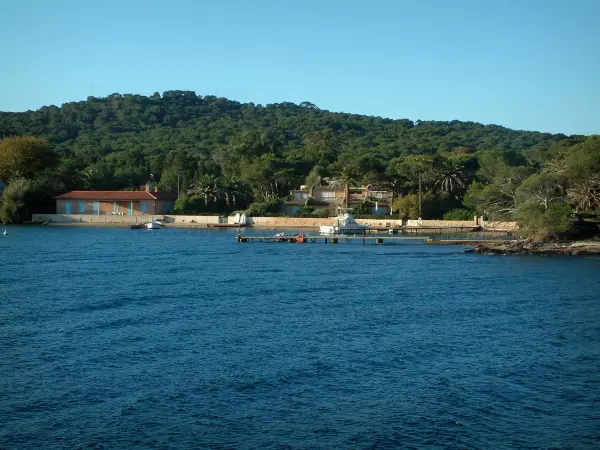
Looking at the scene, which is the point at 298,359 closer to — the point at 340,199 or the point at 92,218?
the point at 340,199

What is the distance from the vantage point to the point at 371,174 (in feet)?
311

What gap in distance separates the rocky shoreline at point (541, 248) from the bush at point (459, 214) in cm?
2288

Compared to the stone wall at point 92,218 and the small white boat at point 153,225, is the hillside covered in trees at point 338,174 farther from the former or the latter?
the small white boat at point 153,225

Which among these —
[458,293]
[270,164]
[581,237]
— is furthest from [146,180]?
[458,293]

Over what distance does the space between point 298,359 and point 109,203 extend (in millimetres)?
76517

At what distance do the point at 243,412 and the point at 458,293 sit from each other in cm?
2103

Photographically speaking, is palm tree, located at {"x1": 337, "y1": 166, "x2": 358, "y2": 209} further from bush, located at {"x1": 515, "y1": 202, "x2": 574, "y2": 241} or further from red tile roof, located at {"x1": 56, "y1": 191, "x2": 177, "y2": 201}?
bush, located at {"x1": 515, "y1": 202, "x2": 574, "y2": 241}

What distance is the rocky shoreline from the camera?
55.0 meters

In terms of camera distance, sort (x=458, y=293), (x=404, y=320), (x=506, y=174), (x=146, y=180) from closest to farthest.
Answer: (x=404, y=320) < (x=458, y=293) < (x=506, y=174) < (x=146, y=180)

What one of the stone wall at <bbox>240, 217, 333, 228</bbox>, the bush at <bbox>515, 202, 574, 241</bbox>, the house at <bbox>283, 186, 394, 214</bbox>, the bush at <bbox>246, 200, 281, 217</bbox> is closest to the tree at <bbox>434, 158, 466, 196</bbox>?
the house at <bbox>283, 186, 394, 214</bbox>

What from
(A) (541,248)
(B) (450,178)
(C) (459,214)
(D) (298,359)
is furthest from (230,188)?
(D) (298,359)

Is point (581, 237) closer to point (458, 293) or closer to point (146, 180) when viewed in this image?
point (458, 293)

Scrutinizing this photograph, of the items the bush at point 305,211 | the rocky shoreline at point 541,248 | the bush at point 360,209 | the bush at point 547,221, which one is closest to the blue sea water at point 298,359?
the rocky shoreline at point 541,248

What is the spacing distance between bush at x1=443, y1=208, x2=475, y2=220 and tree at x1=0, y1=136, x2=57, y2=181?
54.8 m
